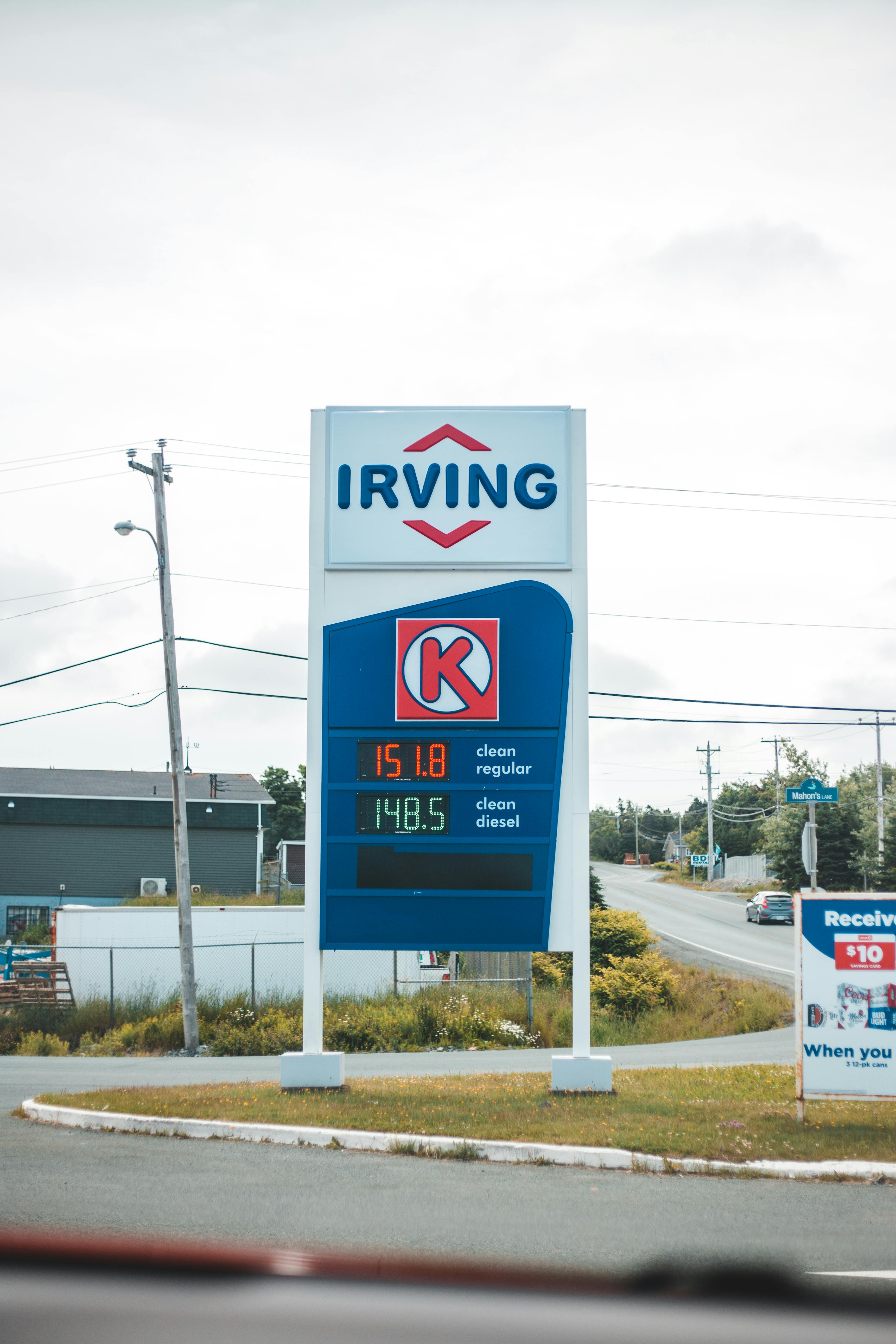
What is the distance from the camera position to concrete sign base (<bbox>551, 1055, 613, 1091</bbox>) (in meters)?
11.6

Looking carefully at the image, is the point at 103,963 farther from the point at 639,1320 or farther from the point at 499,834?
the point at 639,1320

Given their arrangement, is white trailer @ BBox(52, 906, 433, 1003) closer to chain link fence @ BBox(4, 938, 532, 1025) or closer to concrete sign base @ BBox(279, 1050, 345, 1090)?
chain link fence @ BBox(4, 938, 532, 1025)

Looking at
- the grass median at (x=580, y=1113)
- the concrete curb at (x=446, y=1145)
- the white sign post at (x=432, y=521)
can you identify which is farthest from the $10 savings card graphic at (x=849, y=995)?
the white sign post at (x=432, y=521)

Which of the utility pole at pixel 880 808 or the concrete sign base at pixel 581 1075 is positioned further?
the utility pole at pixel 880 808

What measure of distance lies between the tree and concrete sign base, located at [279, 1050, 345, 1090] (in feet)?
260

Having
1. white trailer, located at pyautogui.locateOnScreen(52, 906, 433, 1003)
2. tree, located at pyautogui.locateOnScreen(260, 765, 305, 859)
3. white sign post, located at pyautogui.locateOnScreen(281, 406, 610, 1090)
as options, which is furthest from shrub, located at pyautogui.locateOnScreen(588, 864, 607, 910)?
tree, located at pyautogui.locateOnScreen(260, 765, 305, 859)

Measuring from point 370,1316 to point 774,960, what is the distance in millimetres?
30007

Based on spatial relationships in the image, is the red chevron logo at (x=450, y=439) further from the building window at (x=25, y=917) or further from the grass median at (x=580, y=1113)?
the building window at (x=25, y=917)

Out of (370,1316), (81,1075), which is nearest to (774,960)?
(81,1075)

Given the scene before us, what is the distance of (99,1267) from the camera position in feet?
20.4

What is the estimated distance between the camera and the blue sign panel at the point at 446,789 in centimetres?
1156

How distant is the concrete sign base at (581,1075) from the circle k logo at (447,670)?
3698mm

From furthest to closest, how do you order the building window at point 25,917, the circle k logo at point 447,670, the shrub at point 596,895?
the building window at point 25,917, the shrub at point 596,895, the circle k logo at point 447,670

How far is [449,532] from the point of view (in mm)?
12570
